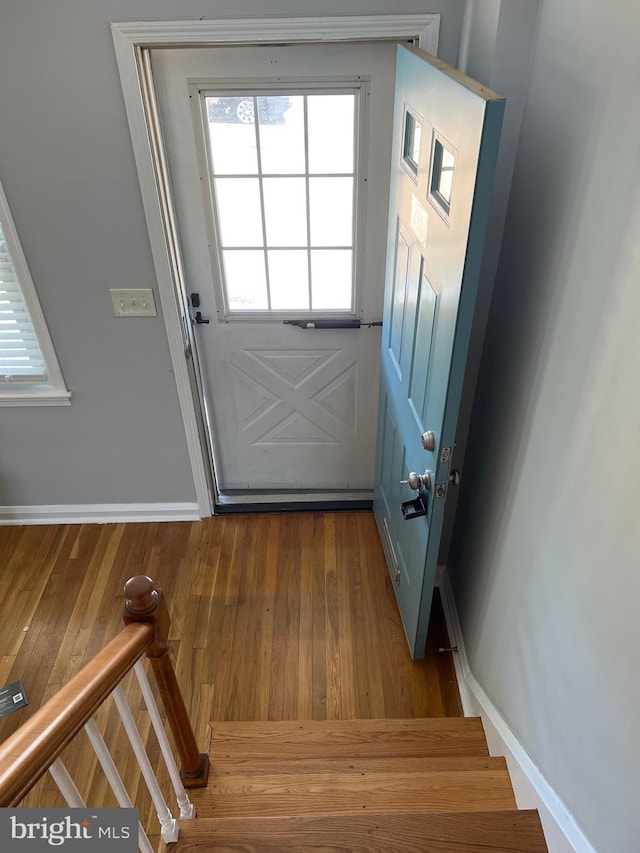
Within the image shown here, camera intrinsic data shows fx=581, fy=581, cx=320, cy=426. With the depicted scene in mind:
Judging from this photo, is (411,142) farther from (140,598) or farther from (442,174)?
(140,598)

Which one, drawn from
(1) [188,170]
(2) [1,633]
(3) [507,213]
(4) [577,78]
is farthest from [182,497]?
(4) [577,78]

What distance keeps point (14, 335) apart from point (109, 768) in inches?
75.9

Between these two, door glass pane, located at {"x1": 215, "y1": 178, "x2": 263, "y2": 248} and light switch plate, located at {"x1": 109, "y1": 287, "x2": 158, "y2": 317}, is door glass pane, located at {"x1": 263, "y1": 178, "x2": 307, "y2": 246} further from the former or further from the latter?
light switch plate, located at {"x1": 109, "y1": 287, "x2": 158, "y2": 317}

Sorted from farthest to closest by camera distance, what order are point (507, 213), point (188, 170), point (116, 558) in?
point (116, 558) → point (188, 170) → point (507, 213)

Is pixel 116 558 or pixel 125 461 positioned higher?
pixel 125 461

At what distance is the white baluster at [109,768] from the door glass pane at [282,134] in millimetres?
1902

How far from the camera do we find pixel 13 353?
2.46m

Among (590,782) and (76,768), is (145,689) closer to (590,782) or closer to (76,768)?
(590,782)

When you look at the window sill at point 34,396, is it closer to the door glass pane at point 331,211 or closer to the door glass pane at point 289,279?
the door glass pane at point 289,279

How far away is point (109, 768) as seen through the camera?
1029 mm

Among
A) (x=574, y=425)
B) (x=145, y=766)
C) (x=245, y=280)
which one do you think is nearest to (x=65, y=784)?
(x=145, y=766)

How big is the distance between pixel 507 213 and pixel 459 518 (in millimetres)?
1190

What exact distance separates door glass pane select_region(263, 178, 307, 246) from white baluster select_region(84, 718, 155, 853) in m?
1.84

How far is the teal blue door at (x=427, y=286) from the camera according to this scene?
1336mm
